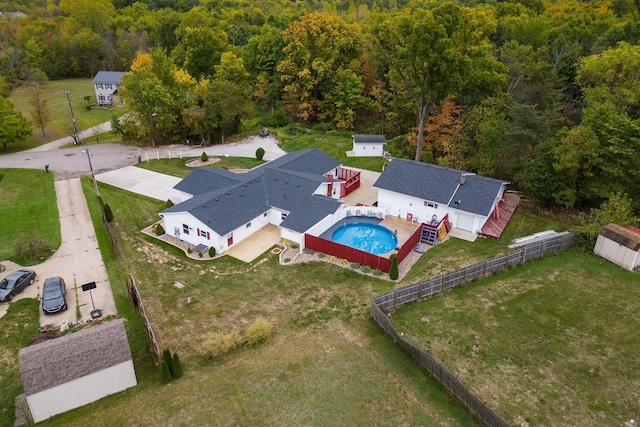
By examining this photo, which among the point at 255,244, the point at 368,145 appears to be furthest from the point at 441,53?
the point at 255,244

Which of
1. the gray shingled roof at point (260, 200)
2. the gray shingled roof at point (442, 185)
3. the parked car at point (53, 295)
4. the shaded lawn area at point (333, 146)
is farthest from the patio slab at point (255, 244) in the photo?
the shaded lawn area at point (333, 146)

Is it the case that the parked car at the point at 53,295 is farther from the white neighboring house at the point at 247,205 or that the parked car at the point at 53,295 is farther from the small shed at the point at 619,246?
the small shed at the point at 619,246

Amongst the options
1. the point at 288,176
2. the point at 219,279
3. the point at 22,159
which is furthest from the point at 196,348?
the point at 22,159

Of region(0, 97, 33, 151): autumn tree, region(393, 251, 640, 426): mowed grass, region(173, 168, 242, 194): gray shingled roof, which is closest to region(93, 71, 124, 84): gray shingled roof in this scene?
region(0, 97, 33, 151): autumn tree

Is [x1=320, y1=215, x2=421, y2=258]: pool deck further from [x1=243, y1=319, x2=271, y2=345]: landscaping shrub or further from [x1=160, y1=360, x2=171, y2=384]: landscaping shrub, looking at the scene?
[x1=160, y1=360, x2=171, y2=384]: landscaping shrub

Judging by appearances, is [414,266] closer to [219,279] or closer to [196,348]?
[219,279]

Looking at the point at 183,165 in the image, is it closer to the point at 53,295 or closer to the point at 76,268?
the point at 76,268
